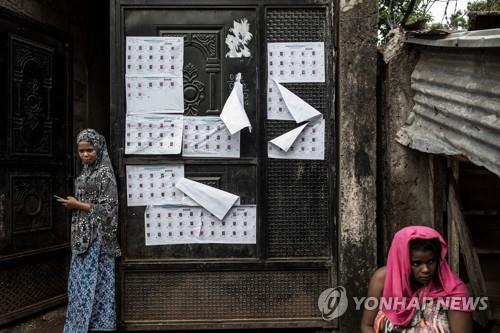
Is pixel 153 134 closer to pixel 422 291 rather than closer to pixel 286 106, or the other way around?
pixel 286 106

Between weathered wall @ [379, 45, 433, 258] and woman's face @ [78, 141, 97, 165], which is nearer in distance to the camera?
woman's face @ [78, 141, 97, 165]

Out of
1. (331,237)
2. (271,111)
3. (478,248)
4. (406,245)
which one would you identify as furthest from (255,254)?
(478,248)

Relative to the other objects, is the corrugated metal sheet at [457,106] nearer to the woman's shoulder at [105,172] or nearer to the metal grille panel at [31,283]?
the woman's shoulder at [105,172]

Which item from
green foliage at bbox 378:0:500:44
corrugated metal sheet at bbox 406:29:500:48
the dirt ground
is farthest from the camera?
green foliage at bbox 378:0:500:44

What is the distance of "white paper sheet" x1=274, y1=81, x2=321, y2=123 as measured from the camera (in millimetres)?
3516

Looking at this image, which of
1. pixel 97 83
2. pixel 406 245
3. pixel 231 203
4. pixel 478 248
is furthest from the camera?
pixel 97 83

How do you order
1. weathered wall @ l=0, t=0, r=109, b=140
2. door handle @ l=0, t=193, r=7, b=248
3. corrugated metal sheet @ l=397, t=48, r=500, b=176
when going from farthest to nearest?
1. weathered wall @ l=0, t=0, r=109, b=140
2. door handle @ l=0, t=193, r=7, b=248
3. corrugated metal sheet @ l=397, t=48, r=500, b=176

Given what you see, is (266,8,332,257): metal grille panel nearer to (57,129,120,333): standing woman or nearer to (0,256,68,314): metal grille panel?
(57,129,120,333): standing woman

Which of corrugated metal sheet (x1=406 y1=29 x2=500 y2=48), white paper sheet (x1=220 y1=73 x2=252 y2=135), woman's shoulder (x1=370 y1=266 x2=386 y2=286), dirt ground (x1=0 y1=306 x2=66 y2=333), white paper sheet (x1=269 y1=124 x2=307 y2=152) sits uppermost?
corrugated metal sheet (x1=406 y1=29 x2=500 y2=48)

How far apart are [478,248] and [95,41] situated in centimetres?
455

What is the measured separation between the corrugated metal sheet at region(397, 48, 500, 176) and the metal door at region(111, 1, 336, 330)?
650 millimetres

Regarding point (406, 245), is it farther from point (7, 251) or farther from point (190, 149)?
point (7, 251)

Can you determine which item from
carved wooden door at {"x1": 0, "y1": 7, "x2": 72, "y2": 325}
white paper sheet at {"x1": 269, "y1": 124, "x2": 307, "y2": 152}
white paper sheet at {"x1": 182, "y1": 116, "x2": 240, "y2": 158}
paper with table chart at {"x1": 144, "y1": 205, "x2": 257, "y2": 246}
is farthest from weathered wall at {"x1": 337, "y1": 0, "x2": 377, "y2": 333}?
carved wooden door at {"x1": 0, "y1": 7, "x2": 72, "y2": 325}

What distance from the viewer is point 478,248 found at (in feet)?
12.9
